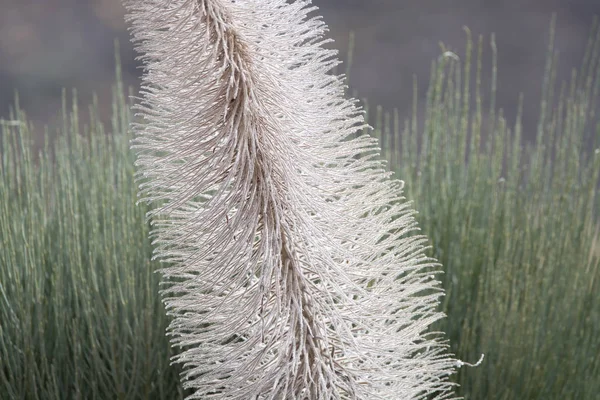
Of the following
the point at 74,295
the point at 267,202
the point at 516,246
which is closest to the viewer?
the point at 267,202

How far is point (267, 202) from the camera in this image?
897 mm

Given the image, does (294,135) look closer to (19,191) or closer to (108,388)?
(108,388)

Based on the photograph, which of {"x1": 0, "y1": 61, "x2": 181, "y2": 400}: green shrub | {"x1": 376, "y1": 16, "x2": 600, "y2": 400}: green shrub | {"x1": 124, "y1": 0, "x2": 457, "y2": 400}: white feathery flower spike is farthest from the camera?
{"x1": 376, "y1": 16, "x2": 600, "y2": 400}: green shrub

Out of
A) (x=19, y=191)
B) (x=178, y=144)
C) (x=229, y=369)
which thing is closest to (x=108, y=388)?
(x=19, y=191)

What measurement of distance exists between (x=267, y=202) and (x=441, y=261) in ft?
3.35

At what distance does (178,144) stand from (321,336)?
10.5 inches

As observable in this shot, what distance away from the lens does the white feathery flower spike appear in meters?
0.87

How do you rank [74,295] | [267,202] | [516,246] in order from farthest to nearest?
1. [516,246]
2. [74,295]
3. [267,202]

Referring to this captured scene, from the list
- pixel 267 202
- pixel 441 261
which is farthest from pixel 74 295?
pixel 267 202

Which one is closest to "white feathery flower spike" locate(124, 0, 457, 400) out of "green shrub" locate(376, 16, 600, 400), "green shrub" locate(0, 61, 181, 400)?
"green shrub" locate(0, 61, 181, 400)

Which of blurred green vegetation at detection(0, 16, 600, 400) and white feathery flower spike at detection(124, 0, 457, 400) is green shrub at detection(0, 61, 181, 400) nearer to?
blurred green vegetation at detection(0, 16, 600, 400)

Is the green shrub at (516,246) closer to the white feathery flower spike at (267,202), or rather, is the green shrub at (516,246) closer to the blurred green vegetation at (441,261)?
the blurred green vegetation at (441,261)

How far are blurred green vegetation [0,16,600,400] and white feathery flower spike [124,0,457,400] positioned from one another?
614mm

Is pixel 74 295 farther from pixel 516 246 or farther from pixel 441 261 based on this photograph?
pixel 516 246
